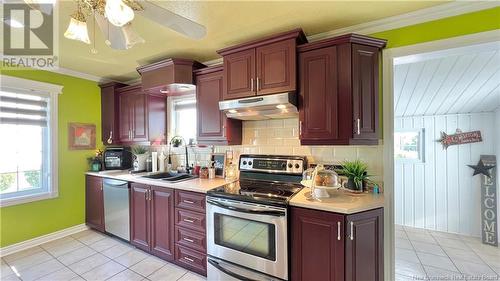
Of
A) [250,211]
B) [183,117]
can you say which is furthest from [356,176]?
[183,117]

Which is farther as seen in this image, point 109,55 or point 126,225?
point 126,225

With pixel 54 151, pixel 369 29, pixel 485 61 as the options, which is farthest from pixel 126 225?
pixel 485 61

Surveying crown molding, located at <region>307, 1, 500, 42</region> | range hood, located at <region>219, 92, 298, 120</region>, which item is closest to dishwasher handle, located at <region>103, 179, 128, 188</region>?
range hood, located at <region>219, 92, 298, 120</region>

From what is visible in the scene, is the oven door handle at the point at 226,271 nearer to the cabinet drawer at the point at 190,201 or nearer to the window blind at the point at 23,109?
the cabinet drawer at the point at 190,201

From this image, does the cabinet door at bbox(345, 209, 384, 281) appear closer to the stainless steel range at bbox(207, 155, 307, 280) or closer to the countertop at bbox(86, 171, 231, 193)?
the stainless steel range at bbox(207, 155, 307, 280)

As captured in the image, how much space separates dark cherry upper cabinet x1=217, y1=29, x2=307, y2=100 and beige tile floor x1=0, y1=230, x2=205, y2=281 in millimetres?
1976

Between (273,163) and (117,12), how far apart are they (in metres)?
1.86

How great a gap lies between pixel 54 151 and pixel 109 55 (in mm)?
1624

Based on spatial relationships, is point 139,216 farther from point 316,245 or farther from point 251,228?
point 316,245

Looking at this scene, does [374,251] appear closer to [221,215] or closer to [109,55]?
[221,215]

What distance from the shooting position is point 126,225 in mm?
2795

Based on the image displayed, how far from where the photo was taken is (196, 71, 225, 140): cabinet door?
2500mm

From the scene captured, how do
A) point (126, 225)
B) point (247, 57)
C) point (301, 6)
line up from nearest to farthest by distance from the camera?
point (301, 6), point (247, 57), point (126, 225)

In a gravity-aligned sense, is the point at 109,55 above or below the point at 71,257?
above
